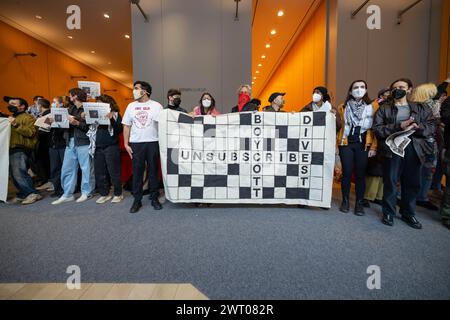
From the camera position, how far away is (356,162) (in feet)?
7.47

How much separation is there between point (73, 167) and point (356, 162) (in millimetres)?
3385

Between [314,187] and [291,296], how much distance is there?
1.40 meters

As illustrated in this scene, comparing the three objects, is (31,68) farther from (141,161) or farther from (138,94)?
(141,161)

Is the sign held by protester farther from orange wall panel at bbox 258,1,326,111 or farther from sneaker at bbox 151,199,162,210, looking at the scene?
orange wall panel at bbox 258,1,326,111

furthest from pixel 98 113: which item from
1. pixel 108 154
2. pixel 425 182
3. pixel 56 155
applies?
pixel 425 182

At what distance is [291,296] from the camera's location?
1.12m

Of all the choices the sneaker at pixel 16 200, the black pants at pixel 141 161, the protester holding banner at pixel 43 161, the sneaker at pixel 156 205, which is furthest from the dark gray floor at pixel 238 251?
the protester holding banner at pixel 43 161

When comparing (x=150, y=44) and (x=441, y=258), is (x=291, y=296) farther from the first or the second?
(x=150, y=44)

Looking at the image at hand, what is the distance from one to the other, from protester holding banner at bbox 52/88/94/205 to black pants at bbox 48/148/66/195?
0.85 ft

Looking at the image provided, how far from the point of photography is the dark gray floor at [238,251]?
47.6 inches

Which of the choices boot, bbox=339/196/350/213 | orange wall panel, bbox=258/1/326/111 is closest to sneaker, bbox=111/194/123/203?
boot, bbox=339/196/350/213

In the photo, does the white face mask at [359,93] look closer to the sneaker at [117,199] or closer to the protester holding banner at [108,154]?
the protester holding banner at [108,154]

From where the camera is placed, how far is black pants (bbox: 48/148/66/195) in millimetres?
2902

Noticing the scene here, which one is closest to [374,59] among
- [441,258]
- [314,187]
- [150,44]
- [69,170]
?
[314,187]
